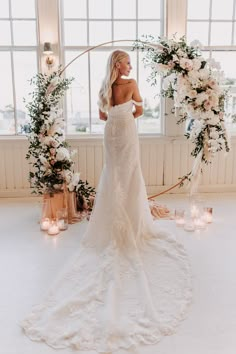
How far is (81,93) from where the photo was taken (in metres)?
5.23

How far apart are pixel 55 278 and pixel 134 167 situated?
1232 millimetres

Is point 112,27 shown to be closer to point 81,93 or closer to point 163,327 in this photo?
point 81,93

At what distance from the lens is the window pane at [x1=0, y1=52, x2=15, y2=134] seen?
16.7 feet

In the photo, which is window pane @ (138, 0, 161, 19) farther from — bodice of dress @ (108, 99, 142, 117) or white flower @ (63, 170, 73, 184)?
white flower @ (63, 170, 73, 184)

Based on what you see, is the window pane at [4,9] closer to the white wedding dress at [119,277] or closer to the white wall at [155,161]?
the white wall at [155,161]

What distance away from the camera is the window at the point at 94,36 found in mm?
5043

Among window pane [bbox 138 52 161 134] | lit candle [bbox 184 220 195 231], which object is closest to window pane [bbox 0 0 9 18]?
window pane [bbox 138 52 161 134]

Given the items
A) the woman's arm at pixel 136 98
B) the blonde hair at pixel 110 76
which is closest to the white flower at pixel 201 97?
the woman's arm at pixel 136 98

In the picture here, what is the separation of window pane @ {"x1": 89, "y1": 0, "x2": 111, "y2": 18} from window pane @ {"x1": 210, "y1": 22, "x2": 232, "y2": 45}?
57.3 inches

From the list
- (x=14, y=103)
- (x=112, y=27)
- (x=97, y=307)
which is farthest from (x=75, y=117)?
(x=97, y=307)

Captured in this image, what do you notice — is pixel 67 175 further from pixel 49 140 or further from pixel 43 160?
pixel 49 140

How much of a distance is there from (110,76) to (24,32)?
2269 millimetres

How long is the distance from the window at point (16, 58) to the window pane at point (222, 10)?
2.44 metres

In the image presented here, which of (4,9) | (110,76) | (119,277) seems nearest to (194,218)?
(119,277)
